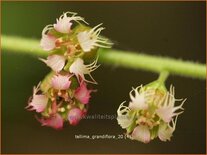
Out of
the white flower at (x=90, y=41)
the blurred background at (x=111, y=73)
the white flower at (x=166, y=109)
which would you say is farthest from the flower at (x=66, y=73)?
the blurred background at (x=111, y=73)

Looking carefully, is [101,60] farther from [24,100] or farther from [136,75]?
[24,100]

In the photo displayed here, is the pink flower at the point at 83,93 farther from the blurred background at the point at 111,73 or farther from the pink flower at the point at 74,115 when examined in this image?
the blurred background at the point at 111,73

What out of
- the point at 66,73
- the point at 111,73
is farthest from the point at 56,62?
the point at 111,73

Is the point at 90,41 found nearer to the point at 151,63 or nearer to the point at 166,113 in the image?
the point at 151,63

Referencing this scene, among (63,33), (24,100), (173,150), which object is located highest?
(63,33)

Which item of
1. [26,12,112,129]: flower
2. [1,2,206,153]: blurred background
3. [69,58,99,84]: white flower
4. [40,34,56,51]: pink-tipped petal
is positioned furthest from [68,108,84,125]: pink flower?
[1,2,206,153]: blurred background

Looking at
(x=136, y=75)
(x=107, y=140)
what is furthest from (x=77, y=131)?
(x=136, y=75)
